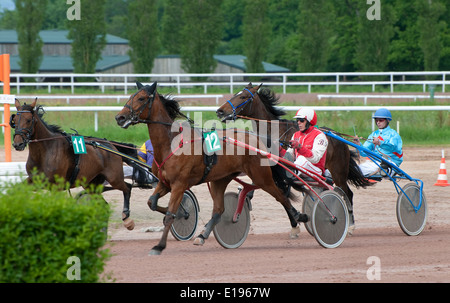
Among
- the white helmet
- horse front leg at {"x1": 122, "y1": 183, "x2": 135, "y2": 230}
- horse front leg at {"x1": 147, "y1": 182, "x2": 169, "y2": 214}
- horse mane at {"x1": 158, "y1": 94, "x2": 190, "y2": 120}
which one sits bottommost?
horse front leg at {"x1": 122, "y1": 183, "x2": 135, "y2": 230}

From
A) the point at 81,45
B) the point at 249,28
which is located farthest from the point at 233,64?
the point at 81,45

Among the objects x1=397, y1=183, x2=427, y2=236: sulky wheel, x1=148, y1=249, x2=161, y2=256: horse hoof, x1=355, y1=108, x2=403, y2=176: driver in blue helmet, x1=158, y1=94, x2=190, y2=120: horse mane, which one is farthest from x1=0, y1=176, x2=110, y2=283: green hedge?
x1=355, y1=108, x2=403, y2=176: driver in blue helmet

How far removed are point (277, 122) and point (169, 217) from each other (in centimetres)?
220

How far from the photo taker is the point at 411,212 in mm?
8570

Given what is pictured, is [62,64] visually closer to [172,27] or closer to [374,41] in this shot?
[172,27]

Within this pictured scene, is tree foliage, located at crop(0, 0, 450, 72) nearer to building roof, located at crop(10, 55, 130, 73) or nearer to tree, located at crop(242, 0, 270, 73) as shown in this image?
tree, located at crop(242, 0, 270, 73)

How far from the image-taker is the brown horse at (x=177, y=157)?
711 cm

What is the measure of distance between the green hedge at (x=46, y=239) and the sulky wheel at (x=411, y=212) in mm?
4957

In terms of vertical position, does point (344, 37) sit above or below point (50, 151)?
above

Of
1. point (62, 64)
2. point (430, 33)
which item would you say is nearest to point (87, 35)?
point (62, 64)

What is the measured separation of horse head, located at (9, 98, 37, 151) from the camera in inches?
299
